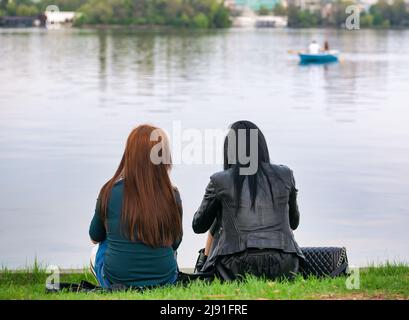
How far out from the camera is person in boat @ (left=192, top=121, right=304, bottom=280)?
6.86 meters

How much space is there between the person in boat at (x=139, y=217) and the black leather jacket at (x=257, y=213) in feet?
0.95

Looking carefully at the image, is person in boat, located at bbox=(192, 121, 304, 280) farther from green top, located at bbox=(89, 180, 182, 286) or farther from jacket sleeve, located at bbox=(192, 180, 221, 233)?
green top, located at bbox=(89, 180, 182, 286)

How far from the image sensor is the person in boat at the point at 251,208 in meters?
6.86

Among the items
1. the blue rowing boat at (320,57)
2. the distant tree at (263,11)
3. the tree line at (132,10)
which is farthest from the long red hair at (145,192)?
the distant tree at (263,11)

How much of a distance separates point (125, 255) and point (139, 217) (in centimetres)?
28

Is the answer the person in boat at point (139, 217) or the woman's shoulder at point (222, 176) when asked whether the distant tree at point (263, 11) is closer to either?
the woman's shoulder at point (222, 176)

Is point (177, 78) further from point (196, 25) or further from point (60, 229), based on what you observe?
point (196, 25)

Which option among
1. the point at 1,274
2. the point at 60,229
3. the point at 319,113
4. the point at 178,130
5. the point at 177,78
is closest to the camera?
the point at 1,274

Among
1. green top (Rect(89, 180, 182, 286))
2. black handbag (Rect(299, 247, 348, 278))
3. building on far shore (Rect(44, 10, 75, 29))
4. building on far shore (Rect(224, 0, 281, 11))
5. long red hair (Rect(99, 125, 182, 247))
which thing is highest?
long red hair (Rect(99, 125, 182, 247))

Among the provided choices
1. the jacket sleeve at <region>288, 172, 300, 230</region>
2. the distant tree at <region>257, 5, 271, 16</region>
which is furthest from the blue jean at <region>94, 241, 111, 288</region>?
the distant tree at <region>257, 5, 271, 16</region>

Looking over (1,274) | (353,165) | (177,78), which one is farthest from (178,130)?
(177,78)

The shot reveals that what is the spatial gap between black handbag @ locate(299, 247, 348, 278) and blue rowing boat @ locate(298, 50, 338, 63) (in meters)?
51.7
